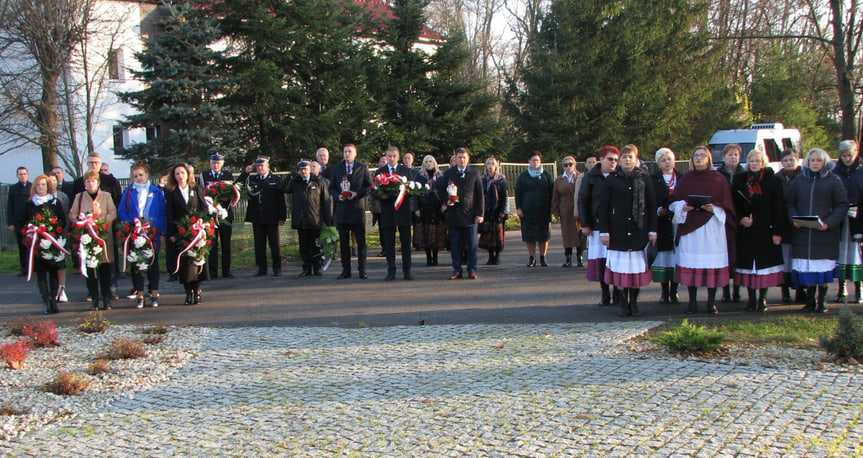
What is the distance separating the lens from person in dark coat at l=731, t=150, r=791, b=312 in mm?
8625

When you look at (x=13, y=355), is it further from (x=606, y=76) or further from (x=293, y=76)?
(x=606, y=76)

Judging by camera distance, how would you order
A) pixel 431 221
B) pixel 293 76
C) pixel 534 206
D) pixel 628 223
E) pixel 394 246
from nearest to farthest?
pixel 628 223, pixel 394 246, pixel 534 206, pixel 431 221, pixel 293 76

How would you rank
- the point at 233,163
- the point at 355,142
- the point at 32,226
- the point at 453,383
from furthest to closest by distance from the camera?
the point at 355,142 < the point at 233,163 < the point at 32,226 < the point at 453,383

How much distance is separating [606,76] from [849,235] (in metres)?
26.6

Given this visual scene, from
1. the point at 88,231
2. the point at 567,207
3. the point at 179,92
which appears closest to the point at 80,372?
the point at 88,231

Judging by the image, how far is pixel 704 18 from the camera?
121 ft

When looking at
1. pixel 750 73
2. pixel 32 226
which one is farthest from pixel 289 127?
pixel 750 73

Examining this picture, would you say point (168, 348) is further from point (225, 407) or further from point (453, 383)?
point (453, 383)

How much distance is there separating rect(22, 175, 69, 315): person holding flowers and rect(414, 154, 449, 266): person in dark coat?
6209 millimetres

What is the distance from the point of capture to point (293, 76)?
89.9ft

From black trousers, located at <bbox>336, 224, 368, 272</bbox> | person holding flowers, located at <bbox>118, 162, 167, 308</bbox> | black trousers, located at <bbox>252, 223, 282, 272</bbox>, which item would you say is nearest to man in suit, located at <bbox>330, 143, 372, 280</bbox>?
black trousers, located at <bbox>336, 224, 368, 272</bbox>

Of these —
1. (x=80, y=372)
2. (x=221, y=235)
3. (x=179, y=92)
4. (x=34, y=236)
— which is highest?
(x=179, y=92)

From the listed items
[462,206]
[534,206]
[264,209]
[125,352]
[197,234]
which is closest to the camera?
[125,352]

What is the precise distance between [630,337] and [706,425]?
105 inches
